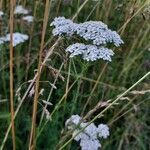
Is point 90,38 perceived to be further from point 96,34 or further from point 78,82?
point 78,82

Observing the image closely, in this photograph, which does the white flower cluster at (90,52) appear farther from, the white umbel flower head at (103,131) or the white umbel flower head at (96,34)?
the white umbel flower head at (103,131)

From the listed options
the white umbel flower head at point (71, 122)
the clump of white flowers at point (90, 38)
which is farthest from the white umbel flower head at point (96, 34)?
the white umbel flower head at point (71, 122)

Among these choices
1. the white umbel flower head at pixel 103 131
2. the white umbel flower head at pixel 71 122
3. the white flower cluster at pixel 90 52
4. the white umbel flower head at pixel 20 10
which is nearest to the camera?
the white flower cluster at pixel 90 52

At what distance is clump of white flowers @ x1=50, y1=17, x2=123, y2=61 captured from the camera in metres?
1.73

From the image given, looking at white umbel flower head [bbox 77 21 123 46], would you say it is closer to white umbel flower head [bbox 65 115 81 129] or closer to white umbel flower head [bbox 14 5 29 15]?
white umbel flower head [bbox 65 115 81 129]

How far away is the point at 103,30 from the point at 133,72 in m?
0.84

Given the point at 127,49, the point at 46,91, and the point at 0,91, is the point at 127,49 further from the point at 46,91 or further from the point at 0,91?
the point at 0,91

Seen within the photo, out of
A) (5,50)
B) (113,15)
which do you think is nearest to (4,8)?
(5,50)

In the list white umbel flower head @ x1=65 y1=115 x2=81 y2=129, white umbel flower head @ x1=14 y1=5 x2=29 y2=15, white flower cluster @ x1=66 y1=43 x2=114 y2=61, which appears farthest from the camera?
white umbel flower head @ x1=14 y1=5 x2=29 y2=15

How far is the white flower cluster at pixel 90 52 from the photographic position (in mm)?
1715

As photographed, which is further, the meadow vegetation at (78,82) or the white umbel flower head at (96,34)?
the meadow vegetation at (78,82)

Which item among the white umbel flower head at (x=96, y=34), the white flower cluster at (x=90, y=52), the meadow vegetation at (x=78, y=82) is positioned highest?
the white umbel flower head at (x=96, y=34)

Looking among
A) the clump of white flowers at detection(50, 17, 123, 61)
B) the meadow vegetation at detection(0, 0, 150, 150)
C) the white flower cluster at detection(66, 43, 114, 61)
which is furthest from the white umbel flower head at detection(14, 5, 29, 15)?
the white flower cluster at detection(66, 43, 114, 61)

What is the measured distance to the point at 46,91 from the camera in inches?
98.5
